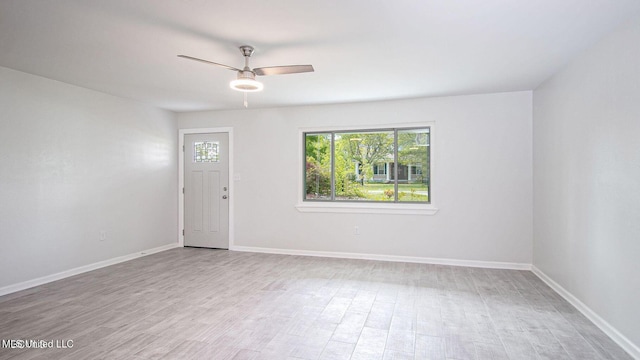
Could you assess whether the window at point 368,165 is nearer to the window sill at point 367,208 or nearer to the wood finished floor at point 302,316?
the window sill at point 367,208

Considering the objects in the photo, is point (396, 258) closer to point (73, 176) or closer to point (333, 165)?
point (333, 165)

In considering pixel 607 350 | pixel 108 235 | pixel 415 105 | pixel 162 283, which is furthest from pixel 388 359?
pixel 108 235

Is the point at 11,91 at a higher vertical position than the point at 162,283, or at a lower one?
higher

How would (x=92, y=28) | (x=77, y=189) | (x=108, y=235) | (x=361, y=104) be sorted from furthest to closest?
(x=361, y=104) → (x=108, y=235) → (x=77, y=189) → (x=92, y=28)

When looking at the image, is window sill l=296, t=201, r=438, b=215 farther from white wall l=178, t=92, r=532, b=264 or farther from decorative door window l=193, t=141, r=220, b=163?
decorative door window l=193, t=141, r=220, b=163

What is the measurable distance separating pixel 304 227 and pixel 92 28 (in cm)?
378

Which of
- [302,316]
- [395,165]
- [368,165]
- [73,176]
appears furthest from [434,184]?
[73,176]

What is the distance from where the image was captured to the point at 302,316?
10.1 ft

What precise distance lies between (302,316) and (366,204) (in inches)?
98.1

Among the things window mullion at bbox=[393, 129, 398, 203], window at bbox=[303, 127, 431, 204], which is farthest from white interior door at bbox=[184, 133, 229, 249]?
window mullion at bbox=[393, 129, 398, 203]

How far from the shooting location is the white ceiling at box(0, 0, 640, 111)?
234 centimetres

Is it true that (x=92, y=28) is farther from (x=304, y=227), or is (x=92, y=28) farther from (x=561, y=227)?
(x=561, y=227)

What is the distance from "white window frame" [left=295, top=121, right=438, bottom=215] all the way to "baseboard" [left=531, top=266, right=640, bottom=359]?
5.47ft

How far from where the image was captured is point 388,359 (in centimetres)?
235
